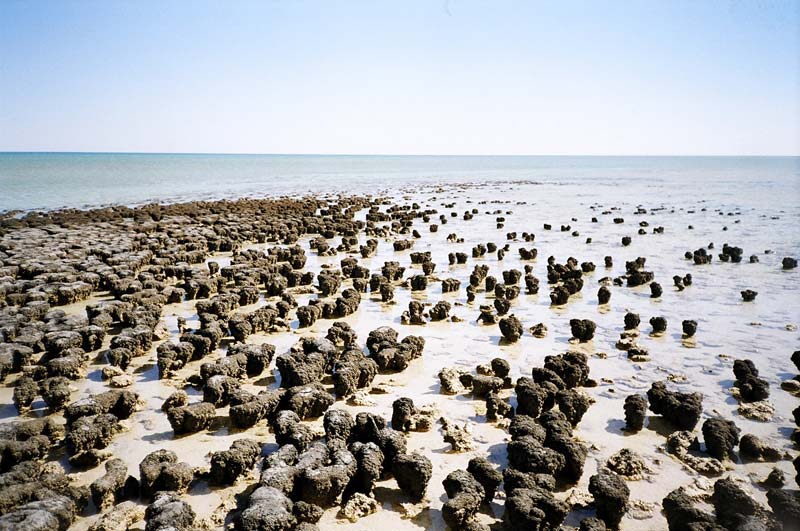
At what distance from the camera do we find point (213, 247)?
1917 cm

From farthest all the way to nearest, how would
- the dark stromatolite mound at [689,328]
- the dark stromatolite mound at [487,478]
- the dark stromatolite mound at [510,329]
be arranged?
the dark stromatolite mound at [689,328] → the dark stromatolite mound at [510,329] → the dark stromatolite mound at [487,478]

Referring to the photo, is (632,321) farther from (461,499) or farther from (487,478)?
(461,499)

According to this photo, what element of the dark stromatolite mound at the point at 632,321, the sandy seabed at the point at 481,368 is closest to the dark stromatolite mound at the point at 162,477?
the sandy seabed at the point at 481,368

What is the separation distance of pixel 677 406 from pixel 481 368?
2983 mm

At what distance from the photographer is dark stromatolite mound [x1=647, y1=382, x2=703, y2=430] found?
6621mm

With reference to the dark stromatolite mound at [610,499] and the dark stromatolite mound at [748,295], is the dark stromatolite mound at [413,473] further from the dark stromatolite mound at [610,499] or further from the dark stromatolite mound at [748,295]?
the dark stromatolite mound at [748,295]

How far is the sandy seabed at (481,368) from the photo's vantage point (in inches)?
213

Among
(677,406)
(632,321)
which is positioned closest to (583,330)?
(632,321)

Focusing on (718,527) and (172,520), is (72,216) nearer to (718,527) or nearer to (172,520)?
(172,520)

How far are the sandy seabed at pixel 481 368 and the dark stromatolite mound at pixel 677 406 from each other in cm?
15

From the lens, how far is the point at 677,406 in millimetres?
6703

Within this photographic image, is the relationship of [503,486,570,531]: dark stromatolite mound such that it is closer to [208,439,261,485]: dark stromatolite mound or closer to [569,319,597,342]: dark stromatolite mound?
[208,439,261,485]: dark stromatolite mound

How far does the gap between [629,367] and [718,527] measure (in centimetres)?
453

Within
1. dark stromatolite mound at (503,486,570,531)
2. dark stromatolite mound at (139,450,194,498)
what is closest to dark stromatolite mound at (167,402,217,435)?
dark stromatolite mound at (139,450,194,498)
